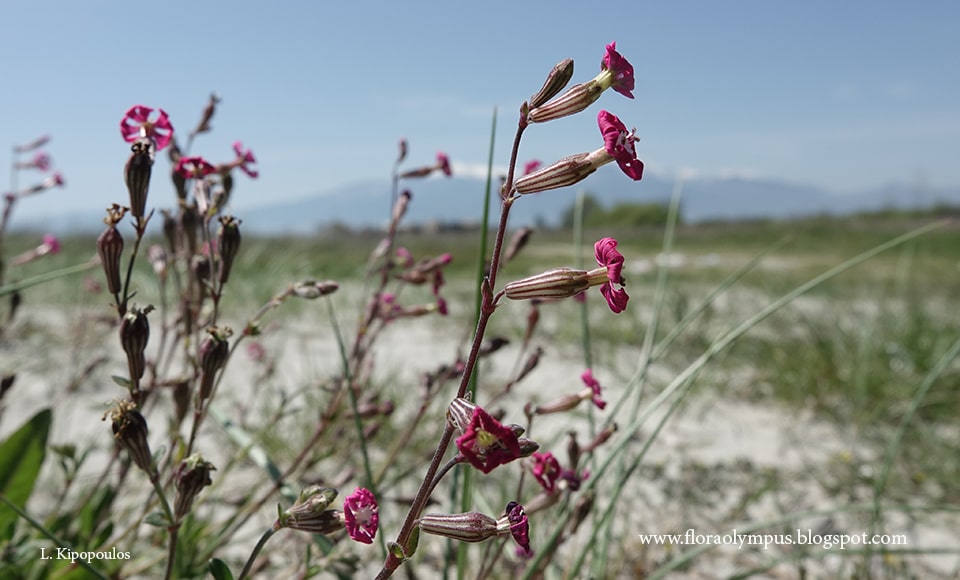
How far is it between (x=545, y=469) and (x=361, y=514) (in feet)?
1.06

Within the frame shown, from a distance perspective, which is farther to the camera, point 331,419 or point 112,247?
point 331,419

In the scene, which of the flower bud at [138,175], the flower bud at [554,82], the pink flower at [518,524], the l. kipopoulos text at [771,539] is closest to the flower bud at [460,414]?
the pink flower at [518,524]

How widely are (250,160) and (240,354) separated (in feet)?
10.6

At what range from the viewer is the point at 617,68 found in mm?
785

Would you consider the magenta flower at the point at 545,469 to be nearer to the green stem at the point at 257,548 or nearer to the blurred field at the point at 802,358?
the green stem at the point at 257,548

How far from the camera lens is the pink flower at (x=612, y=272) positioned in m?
0.69

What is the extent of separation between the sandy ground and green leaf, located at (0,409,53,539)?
5.5 inches

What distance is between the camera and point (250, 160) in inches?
55.0

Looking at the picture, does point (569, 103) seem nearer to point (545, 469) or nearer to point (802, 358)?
point (545, 469)

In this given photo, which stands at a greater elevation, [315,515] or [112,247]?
[112,247]

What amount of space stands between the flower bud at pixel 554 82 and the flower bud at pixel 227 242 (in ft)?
1.72

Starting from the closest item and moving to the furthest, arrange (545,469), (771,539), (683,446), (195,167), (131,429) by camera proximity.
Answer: (131,429) < (545,469) < (195,167) < (771,539) < (683,446)

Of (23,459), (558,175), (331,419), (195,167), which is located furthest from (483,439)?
(23,459)

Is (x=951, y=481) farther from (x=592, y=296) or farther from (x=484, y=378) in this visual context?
(x=592, y=296)
